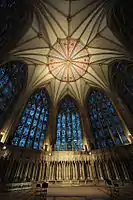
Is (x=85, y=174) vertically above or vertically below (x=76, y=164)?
below

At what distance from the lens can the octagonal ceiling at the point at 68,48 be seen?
34.2 ft

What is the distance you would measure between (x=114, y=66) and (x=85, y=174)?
13065mm

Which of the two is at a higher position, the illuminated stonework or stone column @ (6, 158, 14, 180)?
the illuminated stonework

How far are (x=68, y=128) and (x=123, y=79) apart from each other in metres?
9.36

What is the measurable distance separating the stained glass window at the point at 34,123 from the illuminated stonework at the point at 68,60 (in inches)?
166

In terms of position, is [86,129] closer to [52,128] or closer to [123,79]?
[52,128]

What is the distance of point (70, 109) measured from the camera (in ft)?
54.3

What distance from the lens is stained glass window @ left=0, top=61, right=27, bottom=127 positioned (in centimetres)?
995

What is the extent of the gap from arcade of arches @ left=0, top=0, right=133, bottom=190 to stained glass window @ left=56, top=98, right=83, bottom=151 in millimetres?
119

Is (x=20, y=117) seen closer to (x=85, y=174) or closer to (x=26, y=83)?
(x=26, y=83)

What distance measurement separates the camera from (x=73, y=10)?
34.5 feet

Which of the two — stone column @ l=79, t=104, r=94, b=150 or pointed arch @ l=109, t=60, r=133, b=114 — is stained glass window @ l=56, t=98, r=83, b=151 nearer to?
stone column @ l=79, t=104, r=94, b=150

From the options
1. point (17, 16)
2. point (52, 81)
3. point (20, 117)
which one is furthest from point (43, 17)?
point (20, 117)

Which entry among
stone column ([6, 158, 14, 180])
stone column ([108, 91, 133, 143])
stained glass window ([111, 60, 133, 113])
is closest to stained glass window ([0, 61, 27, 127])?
stone column ([6, 158, 14, 180])
